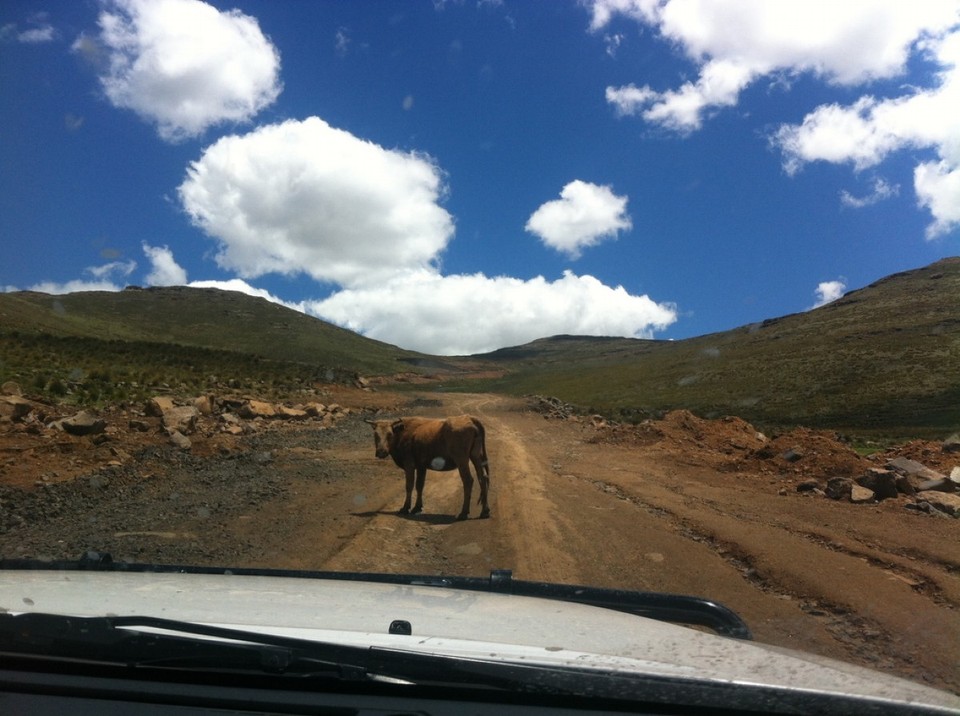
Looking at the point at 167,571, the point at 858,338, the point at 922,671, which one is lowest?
the point at 922,671

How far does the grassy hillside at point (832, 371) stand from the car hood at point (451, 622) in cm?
3899

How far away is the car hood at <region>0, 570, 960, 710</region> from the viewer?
238cm

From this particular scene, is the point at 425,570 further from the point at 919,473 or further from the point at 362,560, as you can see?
the point at 919,473

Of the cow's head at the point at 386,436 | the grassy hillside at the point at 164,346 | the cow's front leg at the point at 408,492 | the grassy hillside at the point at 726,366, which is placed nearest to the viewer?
the cow's front leg at the point at 408,492

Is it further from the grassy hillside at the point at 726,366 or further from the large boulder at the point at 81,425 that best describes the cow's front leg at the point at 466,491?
the grassy hillside at the point at 726,366

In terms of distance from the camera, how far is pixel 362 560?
8344 millimetres

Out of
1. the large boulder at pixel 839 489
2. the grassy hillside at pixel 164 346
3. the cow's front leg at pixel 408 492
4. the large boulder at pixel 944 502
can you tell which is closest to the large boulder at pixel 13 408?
the grassy hillside at pixel 164 346

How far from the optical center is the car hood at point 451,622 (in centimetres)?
238

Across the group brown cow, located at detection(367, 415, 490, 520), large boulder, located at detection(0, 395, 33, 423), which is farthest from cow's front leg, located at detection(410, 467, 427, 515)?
large boulder, located at detection(0, 395, 33, 423)

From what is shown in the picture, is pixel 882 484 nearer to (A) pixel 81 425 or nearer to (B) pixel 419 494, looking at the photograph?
(B) pixel 419 494

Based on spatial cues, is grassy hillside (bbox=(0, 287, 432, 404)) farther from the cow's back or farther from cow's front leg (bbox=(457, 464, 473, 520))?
→ cow's front leg (bbox=(457, 464, 473, 520))

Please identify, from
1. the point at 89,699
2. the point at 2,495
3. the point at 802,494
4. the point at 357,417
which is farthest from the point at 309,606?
the point at 357,417

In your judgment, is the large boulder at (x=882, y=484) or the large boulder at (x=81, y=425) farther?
the large boulder at (x=81, y=425)

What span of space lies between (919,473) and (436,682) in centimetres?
1476
